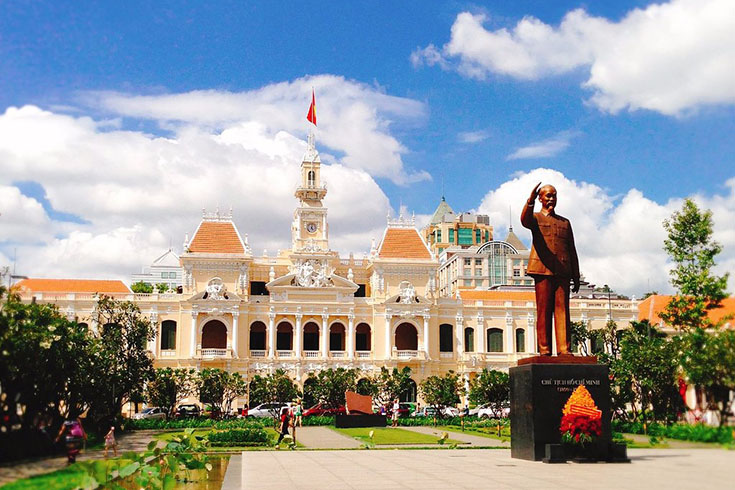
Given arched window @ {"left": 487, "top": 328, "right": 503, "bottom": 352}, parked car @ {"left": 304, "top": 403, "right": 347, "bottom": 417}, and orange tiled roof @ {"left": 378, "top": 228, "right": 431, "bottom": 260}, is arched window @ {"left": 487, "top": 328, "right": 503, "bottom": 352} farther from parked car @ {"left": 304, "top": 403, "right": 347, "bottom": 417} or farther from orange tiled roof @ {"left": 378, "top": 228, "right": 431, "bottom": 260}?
parked car @ {"left": 304, "top": 403, "right": 347, "bottom": 417}

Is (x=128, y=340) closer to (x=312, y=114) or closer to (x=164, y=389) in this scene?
(x=164, y=389)

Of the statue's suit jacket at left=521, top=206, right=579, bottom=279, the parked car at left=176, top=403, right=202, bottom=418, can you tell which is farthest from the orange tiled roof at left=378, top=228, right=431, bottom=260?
the statue's suit jacket at left=521, top=206, right=579, bottom=279

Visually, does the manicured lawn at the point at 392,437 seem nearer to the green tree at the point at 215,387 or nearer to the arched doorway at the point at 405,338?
the green tree at the point at 215,387

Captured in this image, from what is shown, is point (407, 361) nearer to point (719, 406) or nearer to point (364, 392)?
point (364, 392)

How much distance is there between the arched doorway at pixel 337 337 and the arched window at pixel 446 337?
869cm

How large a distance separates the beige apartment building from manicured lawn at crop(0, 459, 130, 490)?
2194 inches

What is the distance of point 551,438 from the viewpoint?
57.1 feet

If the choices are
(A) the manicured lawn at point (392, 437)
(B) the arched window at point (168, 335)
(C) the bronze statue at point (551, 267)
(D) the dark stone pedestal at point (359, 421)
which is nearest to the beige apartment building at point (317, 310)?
(B) the arched window at point (168, 335)

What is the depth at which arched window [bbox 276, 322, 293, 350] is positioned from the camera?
212ft

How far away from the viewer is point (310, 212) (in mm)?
67188

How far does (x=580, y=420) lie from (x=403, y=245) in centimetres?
A: 5070

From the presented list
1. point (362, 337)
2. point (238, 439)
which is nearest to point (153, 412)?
point (362, 337)

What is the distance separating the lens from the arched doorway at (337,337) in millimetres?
65375

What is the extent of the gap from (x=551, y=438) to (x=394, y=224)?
52400 mm
